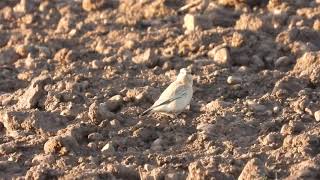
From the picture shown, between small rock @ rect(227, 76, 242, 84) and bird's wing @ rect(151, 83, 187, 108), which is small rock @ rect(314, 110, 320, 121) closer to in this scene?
small rock @ rect(227, 76, 242, 84)

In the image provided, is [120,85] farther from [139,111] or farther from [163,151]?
[163,151]

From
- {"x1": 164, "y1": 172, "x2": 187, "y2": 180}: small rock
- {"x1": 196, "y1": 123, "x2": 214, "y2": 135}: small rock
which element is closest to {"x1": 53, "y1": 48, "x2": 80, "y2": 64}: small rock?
{"x1": 196, "y1": 123, "x2": 214, "y2": 135}: small rock

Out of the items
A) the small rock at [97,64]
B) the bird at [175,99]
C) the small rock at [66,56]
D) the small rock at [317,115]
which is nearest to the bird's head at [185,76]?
the bird at [175,99]

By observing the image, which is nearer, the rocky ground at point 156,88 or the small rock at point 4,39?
the rocky ground at point 156,88

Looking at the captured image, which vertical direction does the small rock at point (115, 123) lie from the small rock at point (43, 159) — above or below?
above

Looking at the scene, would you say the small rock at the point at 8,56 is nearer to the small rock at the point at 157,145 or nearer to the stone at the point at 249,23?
the stone at the point at 249,23

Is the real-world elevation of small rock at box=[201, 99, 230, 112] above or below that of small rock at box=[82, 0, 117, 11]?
below

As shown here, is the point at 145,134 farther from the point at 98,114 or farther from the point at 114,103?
the point at 114,103
